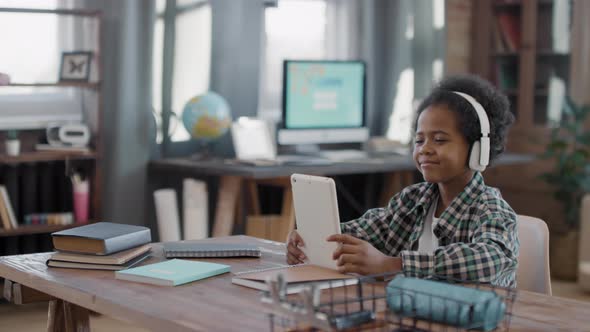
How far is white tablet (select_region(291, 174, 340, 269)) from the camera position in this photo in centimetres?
188

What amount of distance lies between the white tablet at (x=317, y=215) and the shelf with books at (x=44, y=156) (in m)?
2.27

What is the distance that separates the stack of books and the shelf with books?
198 cm

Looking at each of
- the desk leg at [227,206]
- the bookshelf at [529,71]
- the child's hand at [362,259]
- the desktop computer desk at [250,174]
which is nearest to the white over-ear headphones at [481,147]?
the child's hand at [362,259]

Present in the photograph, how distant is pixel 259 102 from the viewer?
4980mm

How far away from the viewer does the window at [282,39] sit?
5.05 meters

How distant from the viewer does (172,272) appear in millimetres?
1927

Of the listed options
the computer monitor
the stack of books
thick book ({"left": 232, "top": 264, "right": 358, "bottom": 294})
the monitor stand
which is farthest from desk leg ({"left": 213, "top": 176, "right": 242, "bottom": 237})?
thick book ({"left": 232, "top": 264, "right": 358, "bottom": 294})

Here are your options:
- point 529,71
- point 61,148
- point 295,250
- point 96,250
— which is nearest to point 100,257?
point 96,250

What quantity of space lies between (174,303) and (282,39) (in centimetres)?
354

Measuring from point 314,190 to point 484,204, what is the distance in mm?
361

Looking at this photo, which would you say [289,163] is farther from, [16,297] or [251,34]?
[16,297]

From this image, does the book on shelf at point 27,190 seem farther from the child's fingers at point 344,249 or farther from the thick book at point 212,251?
the child's fingers at point 344,249

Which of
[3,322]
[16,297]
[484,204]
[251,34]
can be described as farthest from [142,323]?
[251,34]

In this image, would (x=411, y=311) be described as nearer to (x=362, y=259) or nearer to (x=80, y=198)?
(x=362, y=259)
